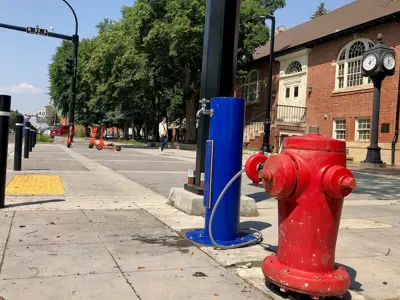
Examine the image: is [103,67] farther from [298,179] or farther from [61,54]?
[61,54]

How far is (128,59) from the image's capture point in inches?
1049

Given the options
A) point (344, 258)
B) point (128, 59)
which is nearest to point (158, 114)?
point (128, 59)

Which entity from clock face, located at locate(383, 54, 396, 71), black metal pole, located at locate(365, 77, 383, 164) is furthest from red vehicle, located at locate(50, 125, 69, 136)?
clock face, located at locate(383, 54, 396, 71)

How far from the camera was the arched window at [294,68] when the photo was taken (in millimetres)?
30078

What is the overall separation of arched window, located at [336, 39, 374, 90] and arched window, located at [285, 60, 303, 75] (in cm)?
410

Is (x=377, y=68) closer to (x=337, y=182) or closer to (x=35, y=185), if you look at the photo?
(x=35, y=185)

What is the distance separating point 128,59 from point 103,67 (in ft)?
12.3

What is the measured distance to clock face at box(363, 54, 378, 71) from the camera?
18.8 meters

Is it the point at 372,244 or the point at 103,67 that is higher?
the point at 103,67

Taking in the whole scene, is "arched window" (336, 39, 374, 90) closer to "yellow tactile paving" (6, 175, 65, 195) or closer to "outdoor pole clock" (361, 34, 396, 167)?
"outdoor pole clock" (361, 34, 396, 167)

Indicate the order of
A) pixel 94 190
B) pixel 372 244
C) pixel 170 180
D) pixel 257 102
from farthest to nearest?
pixel 257 102
pixel 170 180
pixel 94 190
pixel 372 244

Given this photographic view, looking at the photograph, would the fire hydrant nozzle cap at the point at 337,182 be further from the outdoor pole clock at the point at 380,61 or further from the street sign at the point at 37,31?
the street sign at the point at 37,31

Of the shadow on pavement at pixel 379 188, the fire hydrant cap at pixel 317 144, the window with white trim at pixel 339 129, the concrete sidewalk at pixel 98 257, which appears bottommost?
the concrete sidewalk at pixel 98 257

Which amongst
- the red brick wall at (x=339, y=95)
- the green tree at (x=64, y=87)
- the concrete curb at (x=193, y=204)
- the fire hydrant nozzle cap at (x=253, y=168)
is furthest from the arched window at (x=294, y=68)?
the green tree at (x=64, y=87)
